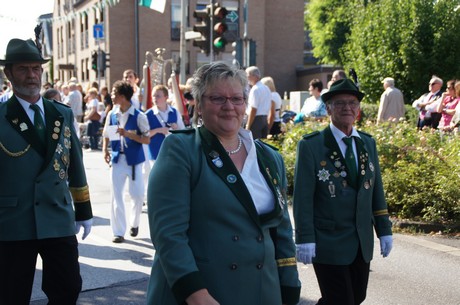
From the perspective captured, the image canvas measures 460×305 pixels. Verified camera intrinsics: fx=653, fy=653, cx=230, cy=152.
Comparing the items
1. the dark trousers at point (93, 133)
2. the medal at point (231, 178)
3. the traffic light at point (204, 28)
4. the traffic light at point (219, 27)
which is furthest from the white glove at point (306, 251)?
the dark trousers at point (93, 133)

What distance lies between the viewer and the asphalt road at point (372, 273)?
18.6ft

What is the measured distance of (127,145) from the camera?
7969mm

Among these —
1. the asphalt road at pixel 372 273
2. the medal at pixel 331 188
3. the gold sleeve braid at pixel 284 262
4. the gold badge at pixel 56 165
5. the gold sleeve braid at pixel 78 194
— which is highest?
the gold badge at pixel 56 165

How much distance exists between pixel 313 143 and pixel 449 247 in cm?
387

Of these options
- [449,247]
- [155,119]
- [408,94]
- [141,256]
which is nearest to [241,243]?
[141,256]

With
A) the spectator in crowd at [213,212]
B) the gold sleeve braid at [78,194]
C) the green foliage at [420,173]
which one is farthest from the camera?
the green foliage at [420,173]

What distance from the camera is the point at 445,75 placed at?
24.5 metres

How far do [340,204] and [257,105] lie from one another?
7384 mm

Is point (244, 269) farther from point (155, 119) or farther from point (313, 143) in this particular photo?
point (155, 119)

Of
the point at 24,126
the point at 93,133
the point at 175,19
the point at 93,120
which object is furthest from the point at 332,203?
the point at 175,19

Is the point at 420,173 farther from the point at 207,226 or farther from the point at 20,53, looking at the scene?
the point at 207,226

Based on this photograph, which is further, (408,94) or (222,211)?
(408,94)

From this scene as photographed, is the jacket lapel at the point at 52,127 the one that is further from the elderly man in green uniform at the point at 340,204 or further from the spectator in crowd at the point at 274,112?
the spectator in crowd at the point at 274,112

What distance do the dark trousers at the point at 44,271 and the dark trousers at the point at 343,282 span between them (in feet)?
5.15
